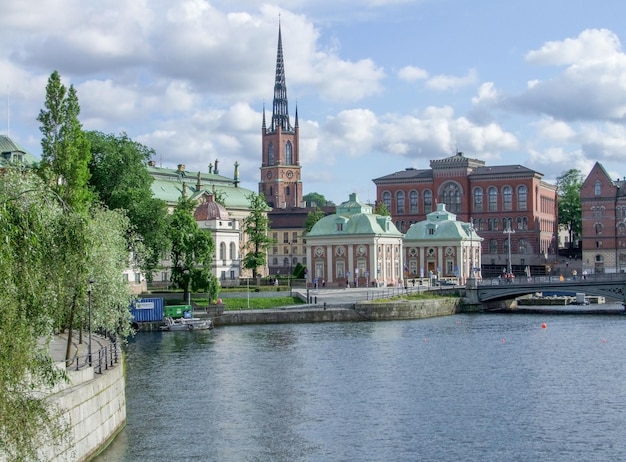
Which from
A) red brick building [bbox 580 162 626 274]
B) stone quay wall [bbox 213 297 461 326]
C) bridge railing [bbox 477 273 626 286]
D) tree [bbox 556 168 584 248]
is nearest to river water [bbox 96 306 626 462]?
stone quay wall [bbox 213 297 461 326]

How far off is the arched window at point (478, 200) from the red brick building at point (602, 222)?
1753cm

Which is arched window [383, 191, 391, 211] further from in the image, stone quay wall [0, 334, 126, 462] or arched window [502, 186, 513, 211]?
stone quay wall [0, 334, 126, 462]

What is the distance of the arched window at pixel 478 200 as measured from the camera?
163m

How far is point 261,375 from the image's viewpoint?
55.0m

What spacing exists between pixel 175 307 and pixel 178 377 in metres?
32.0

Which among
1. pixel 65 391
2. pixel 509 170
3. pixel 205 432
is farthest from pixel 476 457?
pixel 509 170

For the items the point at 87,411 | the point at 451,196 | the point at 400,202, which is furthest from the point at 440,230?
the point at 87,411

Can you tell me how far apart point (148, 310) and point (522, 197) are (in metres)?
92.4

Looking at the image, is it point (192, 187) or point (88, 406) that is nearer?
point (88, 406)

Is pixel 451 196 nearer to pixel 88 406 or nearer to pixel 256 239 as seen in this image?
pixel 256 239

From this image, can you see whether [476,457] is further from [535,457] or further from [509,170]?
[509,170]

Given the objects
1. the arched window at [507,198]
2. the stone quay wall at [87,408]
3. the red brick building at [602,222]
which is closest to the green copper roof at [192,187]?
the arched window at [507,198]

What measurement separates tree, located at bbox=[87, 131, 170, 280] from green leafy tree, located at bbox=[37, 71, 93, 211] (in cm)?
1827

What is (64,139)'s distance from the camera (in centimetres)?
6550
